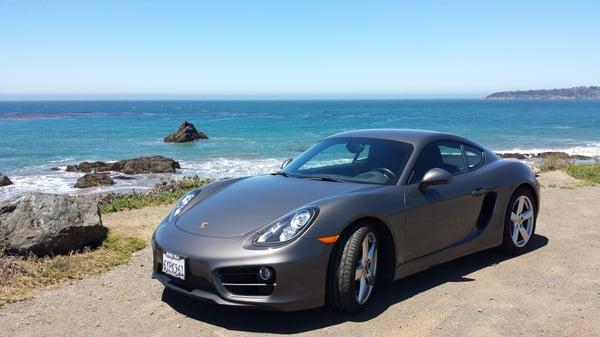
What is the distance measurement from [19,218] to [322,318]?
3.67 m

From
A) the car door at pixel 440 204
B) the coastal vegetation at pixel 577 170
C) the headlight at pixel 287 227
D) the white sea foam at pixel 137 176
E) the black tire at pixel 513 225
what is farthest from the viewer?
the white sea foam at pixel 137 176

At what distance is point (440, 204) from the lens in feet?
16.6

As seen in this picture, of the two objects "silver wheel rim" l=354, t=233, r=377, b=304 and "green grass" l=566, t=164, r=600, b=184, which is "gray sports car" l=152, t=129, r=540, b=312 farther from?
"green grass" l=566, t=164, r=600, b=184

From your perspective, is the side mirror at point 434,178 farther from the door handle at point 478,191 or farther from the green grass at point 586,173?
the green grass at point 586,173

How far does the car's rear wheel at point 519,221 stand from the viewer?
5.95m

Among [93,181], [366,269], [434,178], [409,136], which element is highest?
[409,136]

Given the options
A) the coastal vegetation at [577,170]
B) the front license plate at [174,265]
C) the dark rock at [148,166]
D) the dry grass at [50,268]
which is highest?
the front license plate at [174,265]

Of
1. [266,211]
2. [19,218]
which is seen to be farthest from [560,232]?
[19,218]

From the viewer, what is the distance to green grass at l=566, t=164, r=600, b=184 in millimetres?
11900

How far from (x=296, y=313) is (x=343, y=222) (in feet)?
2.75

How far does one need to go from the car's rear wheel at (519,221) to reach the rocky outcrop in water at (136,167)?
67.8ft

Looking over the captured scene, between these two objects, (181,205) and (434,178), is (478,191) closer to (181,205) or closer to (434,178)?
(434,178)

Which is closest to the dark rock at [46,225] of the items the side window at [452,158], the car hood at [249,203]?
the car hood at [249,203]

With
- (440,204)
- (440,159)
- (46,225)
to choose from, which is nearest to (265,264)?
(440,204)
